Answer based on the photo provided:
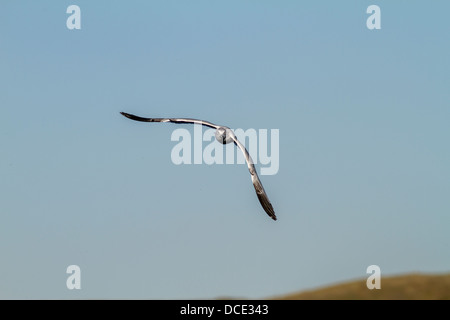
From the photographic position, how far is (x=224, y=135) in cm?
5484

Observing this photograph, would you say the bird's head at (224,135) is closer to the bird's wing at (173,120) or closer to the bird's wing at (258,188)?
the bird's wing at (258,188)

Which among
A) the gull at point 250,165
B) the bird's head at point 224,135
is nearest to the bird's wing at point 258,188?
the gull at point 250,165

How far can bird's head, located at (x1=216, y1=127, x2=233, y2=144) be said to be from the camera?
54.8 meters

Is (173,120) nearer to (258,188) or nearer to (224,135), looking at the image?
(224,135)

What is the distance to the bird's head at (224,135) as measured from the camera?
5478 centimetres

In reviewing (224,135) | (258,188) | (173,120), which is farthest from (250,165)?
(173,120)

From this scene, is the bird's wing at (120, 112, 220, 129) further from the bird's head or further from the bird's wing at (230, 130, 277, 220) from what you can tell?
the bird's wing at (230, 130, 277, 220)

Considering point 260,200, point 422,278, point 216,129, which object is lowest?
point 422,278

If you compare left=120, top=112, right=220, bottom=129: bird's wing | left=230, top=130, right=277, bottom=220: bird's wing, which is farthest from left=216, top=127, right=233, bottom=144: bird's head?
left=120, top=112, right=220, bottom=129: bird's wing
